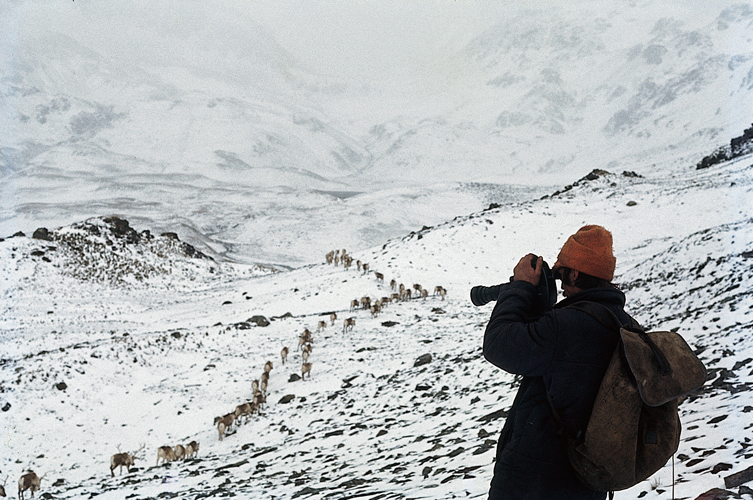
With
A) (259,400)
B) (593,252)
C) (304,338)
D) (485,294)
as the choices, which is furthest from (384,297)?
(593,252)

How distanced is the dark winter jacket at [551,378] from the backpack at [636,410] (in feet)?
0.30

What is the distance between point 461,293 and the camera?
83.6 ft

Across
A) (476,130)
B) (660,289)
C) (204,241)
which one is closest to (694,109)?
(476,130)

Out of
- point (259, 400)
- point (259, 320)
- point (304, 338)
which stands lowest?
point (259, 400)

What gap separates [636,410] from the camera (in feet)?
8.46

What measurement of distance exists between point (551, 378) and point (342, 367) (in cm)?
1377

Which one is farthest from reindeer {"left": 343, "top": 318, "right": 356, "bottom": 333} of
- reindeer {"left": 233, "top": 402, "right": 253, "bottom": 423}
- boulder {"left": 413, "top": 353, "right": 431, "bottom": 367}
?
reindeer {"left": 233, "top": 402, "right": 253, "bottom": 423}

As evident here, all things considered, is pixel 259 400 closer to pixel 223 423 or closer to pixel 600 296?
pixel 223 423

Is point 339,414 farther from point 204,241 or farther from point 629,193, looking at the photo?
point 204,241

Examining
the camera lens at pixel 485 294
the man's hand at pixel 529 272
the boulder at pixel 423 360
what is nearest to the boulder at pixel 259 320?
the boulder at pixel 423 360

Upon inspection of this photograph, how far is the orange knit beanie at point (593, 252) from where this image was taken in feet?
9.73

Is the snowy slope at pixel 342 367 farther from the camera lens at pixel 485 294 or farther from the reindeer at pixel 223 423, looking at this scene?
the camera lens at pixel 485 294

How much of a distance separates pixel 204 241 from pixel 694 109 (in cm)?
9629

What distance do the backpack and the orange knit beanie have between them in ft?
1.23
